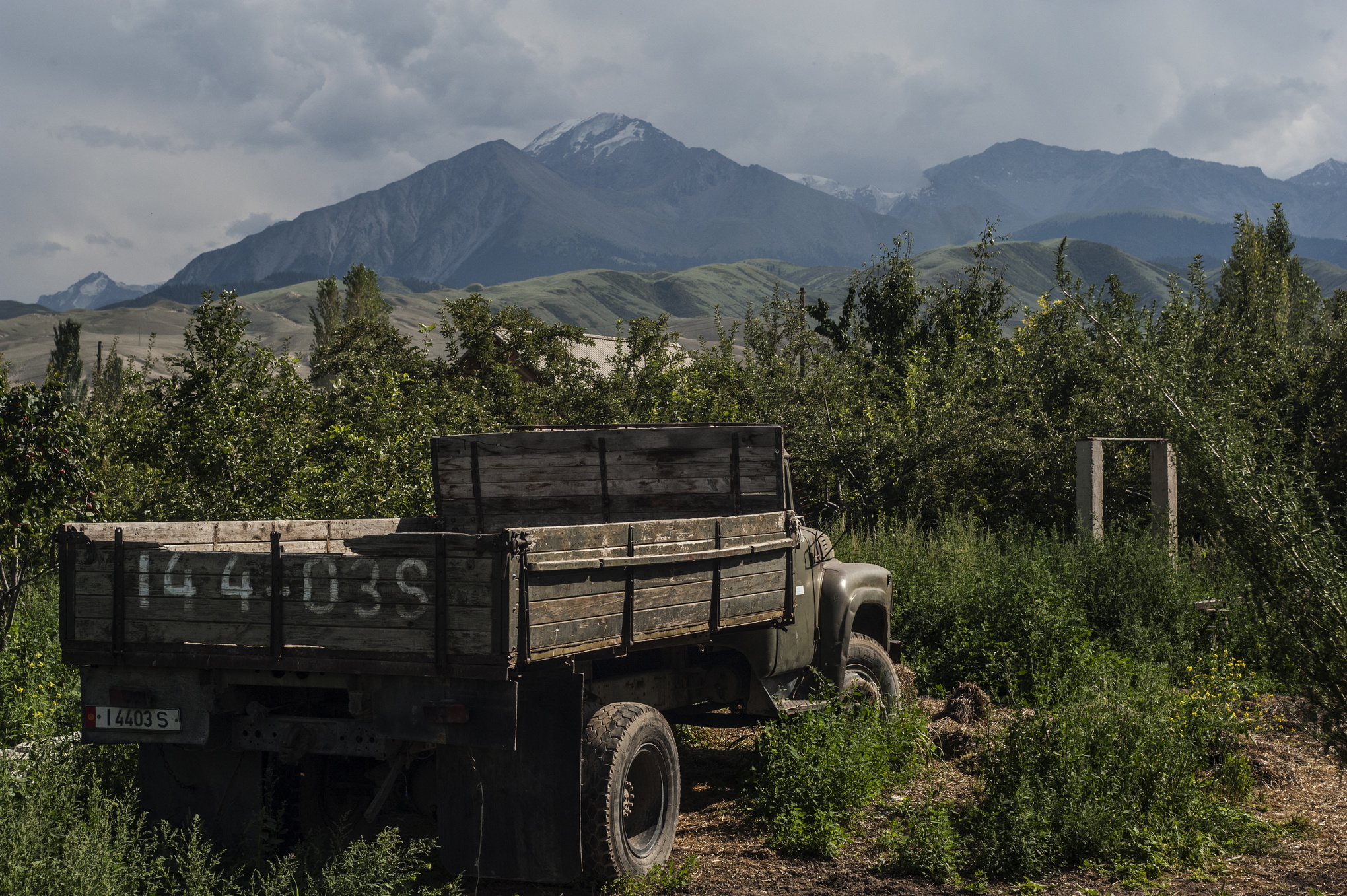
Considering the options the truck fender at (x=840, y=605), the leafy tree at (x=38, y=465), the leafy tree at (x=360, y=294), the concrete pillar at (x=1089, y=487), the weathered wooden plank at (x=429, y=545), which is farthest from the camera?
the leafy tree at (x=360, y=294)

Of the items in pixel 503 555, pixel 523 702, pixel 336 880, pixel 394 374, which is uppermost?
pixel 394 374

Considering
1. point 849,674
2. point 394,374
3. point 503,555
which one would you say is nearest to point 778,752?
point 849,674

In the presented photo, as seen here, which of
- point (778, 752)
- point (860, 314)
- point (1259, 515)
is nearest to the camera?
point (1259, 515)

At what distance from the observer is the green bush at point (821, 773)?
19.6ft

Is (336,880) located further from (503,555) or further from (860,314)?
(860,314)

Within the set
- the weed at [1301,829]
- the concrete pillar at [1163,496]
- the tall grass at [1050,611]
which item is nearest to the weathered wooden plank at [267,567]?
the weed at [1301,829]

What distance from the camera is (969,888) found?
5227 millimetres

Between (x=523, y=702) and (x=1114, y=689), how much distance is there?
3.94 metres

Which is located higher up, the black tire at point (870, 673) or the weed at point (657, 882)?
the black tire at point (870, 673)

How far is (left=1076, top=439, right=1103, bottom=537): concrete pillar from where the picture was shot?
38.6ft

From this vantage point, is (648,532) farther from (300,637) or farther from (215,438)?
(215,438)

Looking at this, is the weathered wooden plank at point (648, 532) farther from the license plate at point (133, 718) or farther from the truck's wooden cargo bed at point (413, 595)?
the license plate at point (133, 718)

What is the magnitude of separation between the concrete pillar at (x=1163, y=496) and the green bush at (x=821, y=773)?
18.0 feet

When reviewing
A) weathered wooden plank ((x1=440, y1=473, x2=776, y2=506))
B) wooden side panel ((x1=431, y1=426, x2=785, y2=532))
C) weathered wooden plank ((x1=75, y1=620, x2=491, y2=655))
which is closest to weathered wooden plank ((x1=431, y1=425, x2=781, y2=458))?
wooden side panel ((x1=431, y1=426, x2=785, y2=532))
